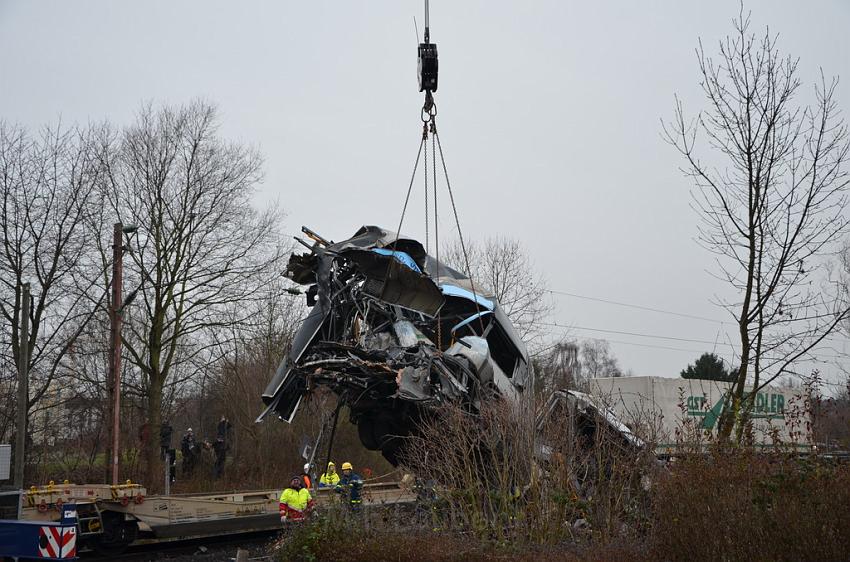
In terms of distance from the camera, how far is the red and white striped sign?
10.0 m

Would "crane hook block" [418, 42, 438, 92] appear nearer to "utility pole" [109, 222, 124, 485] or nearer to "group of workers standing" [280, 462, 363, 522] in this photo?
"group of workers standing" [280, 462, 363, 522]

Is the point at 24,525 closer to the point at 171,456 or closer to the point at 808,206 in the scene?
the point at 808,206

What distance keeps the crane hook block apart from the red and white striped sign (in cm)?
896

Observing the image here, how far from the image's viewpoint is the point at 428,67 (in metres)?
14.2

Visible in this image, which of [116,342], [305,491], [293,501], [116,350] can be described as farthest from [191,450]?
[305,491]

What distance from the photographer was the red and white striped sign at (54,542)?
32.9 feet

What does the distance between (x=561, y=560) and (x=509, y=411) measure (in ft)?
10.4

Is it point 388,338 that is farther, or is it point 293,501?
point 293,501

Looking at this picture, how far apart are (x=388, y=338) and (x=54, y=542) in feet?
17.8

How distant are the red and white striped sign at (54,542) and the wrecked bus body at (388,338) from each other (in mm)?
3631

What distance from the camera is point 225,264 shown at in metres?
30.4

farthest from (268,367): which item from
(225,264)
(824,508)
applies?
(824,508)

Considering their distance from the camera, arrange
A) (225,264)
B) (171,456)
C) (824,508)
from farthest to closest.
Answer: (225,264), (171,456), (824,508)

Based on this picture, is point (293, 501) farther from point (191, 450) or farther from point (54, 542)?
point (191, 450)
